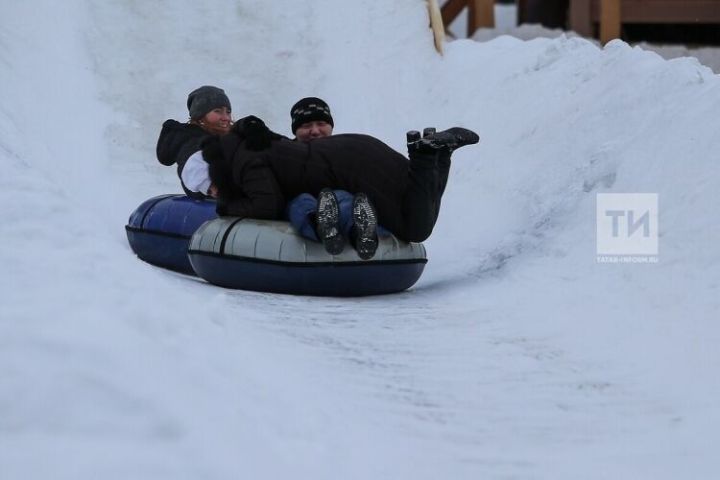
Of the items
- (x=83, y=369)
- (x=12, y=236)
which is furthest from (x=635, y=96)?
(x=83, y=369)

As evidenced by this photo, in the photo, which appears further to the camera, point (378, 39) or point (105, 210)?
point (378, 39)

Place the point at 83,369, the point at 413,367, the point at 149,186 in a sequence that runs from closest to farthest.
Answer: the point at 83,369
the point at 413,367
the point at 149,186

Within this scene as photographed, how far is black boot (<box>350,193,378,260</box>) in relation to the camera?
5.39 m

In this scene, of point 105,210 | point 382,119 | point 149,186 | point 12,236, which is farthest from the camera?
point 382,119

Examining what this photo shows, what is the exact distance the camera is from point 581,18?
13477mm

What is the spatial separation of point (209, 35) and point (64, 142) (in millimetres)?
2597

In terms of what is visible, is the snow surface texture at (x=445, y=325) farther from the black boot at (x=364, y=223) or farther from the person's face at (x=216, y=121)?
the person's face at (x=216, y=121)

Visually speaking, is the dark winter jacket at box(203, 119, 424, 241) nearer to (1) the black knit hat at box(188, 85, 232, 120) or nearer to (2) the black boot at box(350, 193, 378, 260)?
(2) the black boot at box(350, 193, 378, 260)

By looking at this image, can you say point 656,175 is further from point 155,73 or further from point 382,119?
point 155,73

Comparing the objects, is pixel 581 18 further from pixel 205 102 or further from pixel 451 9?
pixel 205 102

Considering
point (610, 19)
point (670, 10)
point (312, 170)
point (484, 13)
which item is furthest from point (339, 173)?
point (670, 10)

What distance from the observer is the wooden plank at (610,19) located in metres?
12.0

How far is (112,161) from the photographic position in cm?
933

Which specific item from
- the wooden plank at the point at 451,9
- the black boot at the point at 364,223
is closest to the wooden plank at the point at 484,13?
the wooden plank at the point at 451,9
